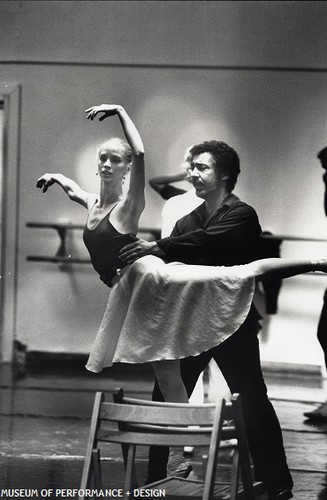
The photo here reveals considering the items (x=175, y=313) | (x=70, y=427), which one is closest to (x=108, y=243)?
(x=175, y=313)

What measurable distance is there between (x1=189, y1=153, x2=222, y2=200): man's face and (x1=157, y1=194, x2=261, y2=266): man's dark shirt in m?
0.07

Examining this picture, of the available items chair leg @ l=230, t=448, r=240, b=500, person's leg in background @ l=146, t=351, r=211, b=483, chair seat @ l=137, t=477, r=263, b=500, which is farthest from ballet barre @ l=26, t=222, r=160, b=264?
chair leg @ l=230, t=448, r=240, b=500

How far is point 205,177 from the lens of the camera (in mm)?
4426

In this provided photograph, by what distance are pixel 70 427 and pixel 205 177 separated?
2033mm

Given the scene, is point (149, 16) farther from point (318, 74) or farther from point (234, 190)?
point (234, 190)

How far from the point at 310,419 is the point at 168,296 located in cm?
183

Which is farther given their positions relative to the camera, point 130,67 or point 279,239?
point 130,67

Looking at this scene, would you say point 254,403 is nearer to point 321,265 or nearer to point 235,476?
point 321,265

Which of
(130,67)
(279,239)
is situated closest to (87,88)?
(130,67)

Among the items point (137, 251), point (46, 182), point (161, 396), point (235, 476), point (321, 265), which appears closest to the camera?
point (235, 476)

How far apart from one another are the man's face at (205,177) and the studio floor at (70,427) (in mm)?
1409

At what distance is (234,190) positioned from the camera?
468cm

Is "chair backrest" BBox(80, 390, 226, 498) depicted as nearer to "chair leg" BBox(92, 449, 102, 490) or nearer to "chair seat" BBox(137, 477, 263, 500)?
"chair leg" BBox(92, 449, 102, 490)

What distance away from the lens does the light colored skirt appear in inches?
168
